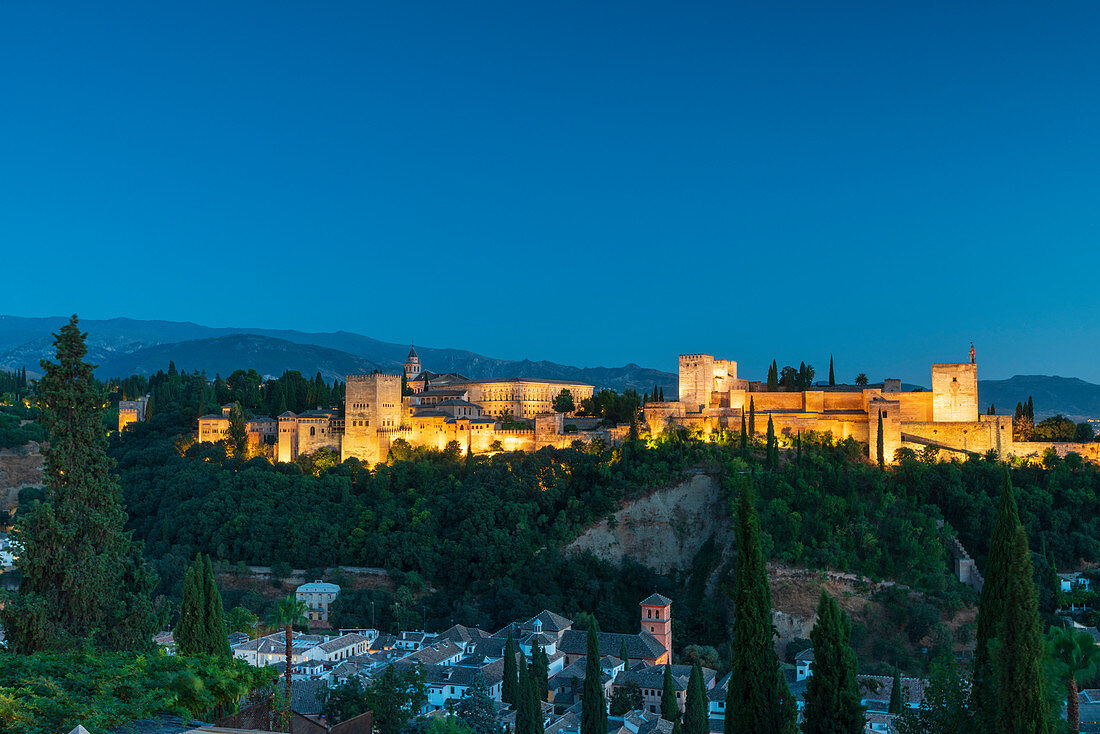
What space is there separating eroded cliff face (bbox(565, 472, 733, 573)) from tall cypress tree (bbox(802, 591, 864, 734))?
33.1 meters

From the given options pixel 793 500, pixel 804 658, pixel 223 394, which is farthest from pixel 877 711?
pixel 223 394

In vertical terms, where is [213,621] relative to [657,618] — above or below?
above

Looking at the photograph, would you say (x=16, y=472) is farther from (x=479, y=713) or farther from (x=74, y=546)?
(x=74, y=546)

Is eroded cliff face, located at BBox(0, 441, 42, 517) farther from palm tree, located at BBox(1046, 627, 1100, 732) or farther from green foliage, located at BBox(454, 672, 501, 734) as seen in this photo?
palm tree, located at BBox(1046, 627, 1100, 732)

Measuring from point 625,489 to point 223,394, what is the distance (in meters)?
33.1

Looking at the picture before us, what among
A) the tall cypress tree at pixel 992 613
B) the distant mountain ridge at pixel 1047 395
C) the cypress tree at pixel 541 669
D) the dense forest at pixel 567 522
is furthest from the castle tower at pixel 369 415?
the distant mountain ridge at pixel 1047 395

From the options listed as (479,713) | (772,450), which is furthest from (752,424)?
(479,713)

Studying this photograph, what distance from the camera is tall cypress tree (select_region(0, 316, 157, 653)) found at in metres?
14.1

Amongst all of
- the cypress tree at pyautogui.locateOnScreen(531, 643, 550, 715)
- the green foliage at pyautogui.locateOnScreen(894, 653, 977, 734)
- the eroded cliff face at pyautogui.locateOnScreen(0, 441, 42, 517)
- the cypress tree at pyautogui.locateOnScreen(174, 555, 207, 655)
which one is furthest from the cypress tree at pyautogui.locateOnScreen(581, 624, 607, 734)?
the eroded cliff face at pyautogui.locateOnScreen(0, 441, 42, 517)

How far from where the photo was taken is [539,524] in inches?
1901

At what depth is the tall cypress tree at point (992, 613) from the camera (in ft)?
44.2

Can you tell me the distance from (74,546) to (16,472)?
2414 inches

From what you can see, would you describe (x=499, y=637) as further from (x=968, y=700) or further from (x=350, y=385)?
(x=968, y=700)

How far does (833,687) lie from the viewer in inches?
575
